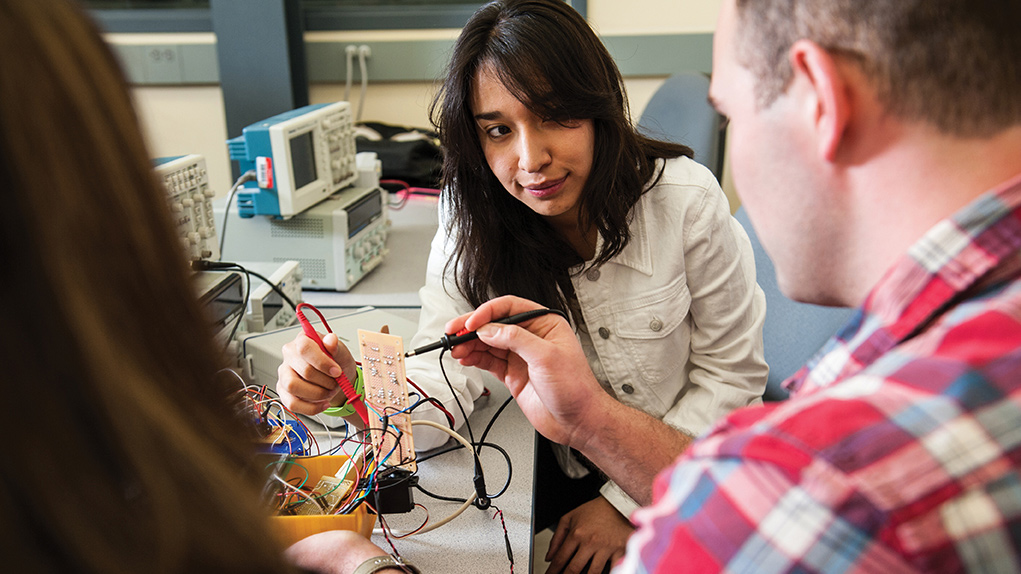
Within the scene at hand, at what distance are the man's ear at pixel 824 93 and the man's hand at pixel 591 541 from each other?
2.76ft

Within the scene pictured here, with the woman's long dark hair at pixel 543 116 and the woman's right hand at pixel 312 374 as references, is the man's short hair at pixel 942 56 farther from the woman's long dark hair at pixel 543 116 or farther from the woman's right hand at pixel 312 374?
the woman's right hand at pixel 312 374

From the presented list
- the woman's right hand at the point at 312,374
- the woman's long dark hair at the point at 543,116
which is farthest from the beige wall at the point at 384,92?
the woman's right hand at the point at 312,374

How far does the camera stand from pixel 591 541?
4.12 feet

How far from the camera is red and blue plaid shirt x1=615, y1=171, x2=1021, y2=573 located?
421 millimetres

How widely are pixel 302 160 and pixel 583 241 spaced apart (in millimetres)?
845

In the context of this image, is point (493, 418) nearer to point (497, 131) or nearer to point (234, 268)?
point (497, 131)

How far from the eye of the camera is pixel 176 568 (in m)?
0.44

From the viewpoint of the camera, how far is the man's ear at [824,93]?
57 centimetres

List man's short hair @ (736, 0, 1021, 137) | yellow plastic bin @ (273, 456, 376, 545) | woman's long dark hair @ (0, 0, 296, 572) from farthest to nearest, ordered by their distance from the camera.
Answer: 1. yellow plastic bin @ (273, 456, 376, 545)
2. man's short hair @ (736, 0, 1021, 137)
3. woman's long dark hair @ (0, 0, 296, 572)

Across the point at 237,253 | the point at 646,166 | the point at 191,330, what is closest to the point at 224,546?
the point at 191,330

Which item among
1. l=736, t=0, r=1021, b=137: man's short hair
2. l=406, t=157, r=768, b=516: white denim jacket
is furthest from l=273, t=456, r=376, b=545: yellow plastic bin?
l=736, t=0, r=1021, b=137: man's short hair

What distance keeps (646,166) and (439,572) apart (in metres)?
0.84

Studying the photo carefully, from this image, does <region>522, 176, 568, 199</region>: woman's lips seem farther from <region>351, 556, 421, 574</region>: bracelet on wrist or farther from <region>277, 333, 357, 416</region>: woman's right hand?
<region>351, 556, 421, 574</region>: bracelet on wrist

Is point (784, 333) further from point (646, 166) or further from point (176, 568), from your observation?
point (176, 568)
